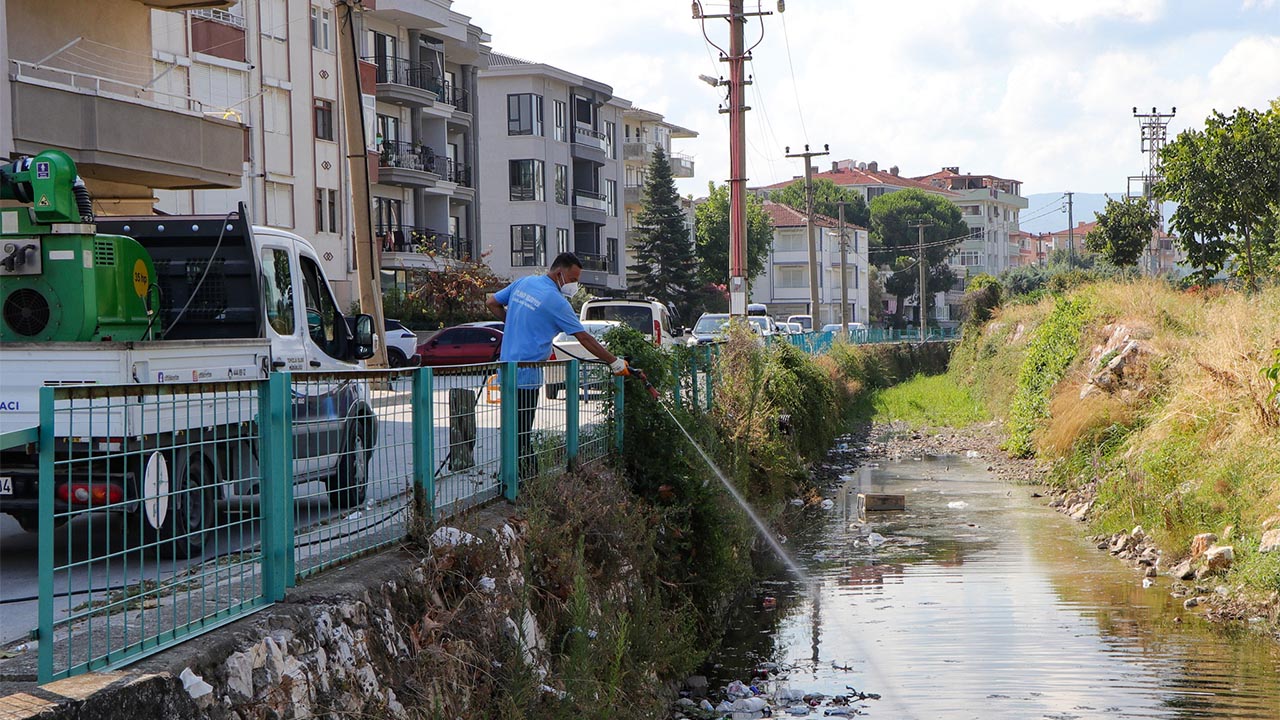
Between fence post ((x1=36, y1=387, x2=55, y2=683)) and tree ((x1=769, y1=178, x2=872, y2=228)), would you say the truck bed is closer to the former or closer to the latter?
fence post ((x1=36, y1=387, x2=55, y2=683))

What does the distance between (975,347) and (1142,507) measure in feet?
91.9

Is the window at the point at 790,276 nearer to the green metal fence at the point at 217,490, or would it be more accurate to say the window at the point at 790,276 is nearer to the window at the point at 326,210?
the window at the point at 326,210

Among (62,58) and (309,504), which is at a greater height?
(62,58)

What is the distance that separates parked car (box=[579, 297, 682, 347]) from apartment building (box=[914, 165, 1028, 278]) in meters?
111

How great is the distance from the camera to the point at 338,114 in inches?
1682

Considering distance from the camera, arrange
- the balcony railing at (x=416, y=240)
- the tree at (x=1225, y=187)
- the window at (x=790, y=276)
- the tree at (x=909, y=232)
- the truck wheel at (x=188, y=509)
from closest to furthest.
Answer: the truck wheel at (x=188, y=509) → the tree at (x=1225, y=187) → the balcony railing at (x=416, y=240) → the window at (x=790, y=276) → the tree at (x=909, y=232)

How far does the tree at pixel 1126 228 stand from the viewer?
46031 millimetres

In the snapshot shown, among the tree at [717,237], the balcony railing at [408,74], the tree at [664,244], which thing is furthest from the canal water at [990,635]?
the tree at [717,237]

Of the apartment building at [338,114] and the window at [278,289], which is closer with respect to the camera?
the window at [278,289]

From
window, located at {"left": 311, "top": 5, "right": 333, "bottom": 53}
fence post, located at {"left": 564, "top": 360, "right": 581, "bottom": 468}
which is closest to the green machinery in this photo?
fence post, located at {"left": 564, "top": 360, "right": 581, "bottom": 468}

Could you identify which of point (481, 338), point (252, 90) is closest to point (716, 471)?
point (481, 338)

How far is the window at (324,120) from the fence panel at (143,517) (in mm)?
38465

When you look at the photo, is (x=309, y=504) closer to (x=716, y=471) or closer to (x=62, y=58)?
(x=716, y=471)

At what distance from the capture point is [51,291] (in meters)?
8.88
